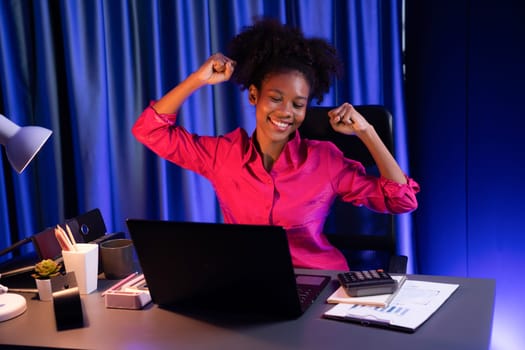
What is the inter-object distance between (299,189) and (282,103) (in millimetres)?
266

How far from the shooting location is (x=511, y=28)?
2.04 metres

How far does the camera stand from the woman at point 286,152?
162 centimetres

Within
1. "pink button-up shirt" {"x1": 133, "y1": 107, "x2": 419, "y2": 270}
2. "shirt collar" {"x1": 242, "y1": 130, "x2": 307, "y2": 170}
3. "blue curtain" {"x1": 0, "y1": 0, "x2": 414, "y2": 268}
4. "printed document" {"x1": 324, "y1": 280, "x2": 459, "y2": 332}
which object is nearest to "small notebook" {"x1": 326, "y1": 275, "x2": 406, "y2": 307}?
"printed document" {"x1": 324, "y1": 280, "x2": 459, "y2": 332}

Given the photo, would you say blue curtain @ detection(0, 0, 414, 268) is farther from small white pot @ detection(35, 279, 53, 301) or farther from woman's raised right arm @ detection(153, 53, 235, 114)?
small white pot @ detection(35, 279, 53, 301)

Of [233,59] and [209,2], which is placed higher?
[209,2]

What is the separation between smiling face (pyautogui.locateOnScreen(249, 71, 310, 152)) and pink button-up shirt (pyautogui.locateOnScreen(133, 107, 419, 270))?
69 millimetres

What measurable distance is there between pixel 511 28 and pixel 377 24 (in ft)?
1.60

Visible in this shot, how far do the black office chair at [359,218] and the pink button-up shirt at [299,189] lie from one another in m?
0.08

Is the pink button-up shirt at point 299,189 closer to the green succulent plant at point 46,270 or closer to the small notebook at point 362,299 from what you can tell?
the small notebook at point 362,299

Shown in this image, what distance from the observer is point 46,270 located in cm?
129

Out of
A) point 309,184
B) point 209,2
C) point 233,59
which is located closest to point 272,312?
point 309,184

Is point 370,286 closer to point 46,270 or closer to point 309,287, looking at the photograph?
point 309,287

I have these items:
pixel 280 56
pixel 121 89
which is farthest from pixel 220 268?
pixel 121 89

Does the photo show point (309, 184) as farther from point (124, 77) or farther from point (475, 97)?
point (124, 77)
